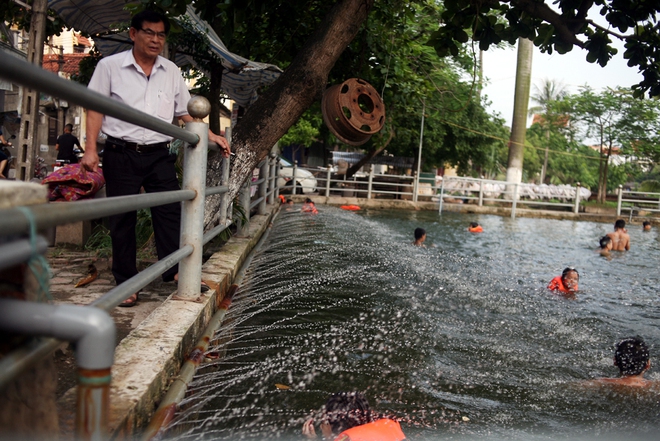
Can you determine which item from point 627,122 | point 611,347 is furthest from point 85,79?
point 627,122

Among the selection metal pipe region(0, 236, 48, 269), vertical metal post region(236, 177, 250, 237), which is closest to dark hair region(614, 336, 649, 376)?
metal pipe region(0, 236, 48, 269)

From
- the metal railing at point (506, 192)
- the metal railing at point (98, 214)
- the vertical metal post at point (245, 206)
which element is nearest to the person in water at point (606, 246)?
the vertical metal post at point (245, 206)

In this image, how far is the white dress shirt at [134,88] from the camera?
3.66 meters

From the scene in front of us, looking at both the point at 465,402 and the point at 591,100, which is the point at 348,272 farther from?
the point at 591,100

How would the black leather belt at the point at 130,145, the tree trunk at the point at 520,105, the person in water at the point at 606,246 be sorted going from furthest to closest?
the tree trunk at the point at 520,105 → the person in water at the point at 606,246 → the black leather belt at the point at 130,145

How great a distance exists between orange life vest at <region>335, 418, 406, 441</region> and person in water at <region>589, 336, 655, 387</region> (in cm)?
214

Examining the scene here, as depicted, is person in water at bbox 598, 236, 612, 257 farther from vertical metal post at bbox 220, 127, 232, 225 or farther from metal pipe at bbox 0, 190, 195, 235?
metal pipe at bbox 0, 190, 195, 235

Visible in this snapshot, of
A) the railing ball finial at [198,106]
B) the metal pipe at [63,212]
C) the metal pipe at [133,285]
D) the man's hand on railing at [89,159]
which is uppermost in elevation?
the railing ball finial at [198,106]

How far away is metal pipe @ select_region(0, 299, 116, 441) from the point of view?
1061 millimetres

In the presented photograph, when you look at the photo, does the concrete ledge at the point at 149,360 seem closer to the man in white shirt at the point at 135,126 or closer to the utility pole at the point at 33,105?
the man in white shirt at the point at 135,126

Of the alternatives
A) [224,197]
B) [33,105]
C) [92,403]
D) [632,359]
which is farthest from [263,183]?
[92,403]

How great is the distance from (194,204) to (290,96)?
2.21 m

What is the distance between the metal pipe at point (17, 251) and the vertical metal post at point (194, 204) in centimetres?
244

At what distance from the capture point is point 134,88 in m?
3.74
